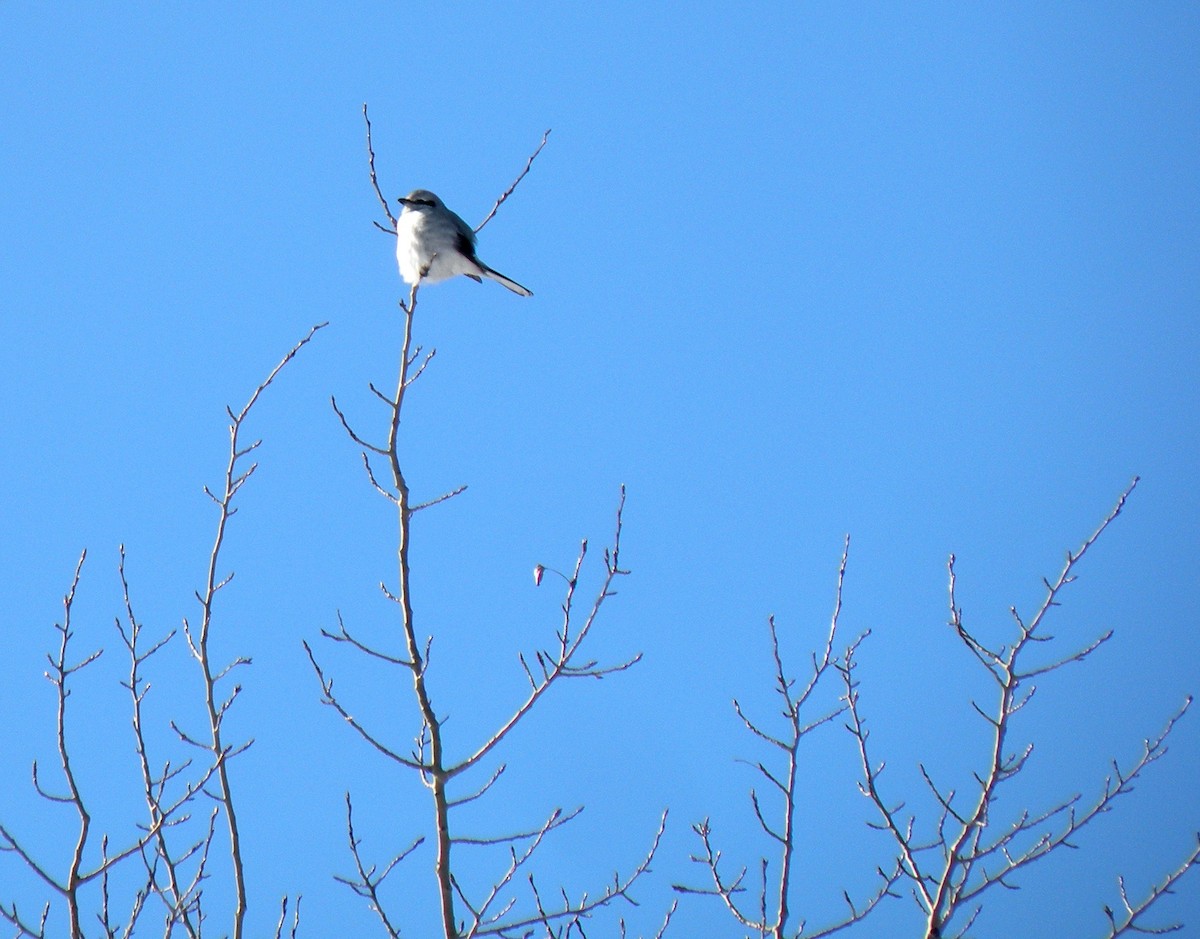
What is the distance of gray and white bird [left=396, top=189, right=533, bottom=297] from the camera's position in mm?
6957

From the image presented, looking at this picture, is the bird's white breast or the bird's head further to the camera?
the bird's head

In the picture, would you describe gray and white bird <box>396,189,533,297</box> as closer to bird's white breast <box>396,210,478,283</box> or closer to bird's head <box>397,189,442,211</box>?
bird's white breast <box>396,210,478,283</box>

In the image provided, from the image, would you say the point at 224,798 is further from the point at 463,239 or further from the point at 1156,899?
the point at 463,239

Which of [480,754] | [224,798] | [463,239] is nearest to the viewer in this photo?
[480,754]

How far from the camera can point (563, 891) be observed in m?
4.04

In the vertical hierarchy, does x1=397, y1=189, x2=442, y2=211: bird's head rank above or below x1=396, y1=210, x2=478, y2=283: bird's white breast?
above

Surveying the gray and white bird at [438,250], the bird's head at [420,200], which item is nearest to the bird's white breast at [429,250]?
the gray and white bird at [438,250]

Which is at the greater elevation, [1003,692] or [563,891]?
[1003,692]

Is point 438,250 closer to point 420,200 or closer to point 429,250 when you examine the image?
point 429,250

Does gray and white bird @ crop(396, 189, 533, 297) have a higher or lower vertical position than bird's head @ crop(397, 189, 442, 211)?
lower

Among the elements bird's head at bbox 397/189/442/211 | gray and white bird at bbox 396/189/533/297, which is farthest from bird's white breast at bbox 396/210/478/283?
bird's head at bbox 397/189/442/211

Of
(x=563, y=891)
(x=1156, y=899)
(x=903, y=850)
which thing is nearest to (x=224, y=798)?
(x=563, y=891)

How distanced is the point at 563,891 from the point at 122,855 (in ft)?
4.81

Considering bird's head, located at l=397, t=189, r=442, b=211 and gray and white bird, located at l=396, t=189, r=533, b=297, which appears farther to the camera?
bird's head, located at l=397, t=189, r=442, b=211
